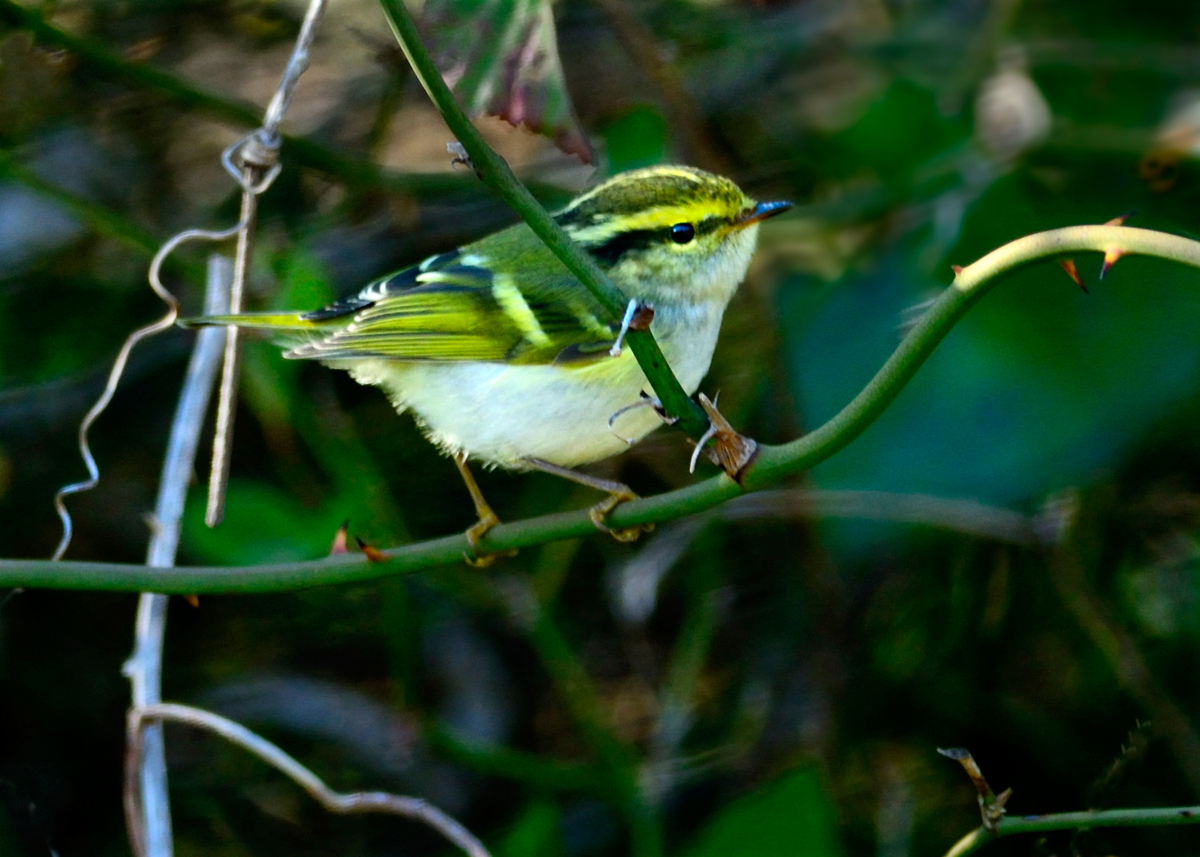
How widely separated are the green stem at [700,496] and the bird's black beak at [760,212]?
45 cm

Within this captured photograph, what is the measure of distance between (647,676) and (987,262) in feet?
5.85

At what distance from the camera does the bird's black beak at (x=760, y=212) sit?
1.62 meters

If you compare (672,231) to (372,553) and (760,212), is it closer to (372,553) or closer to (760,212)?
(760,212)

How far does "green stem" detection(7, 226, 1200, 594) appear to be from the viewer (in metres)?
0.97

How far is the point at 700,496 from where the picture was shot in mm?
1170

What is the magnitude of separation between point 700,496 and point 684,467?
1.55 m

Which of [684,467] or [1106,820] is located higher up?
[684,467]

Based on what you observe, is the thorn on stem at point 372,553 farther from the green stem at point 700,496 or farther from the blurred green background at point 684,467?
the blurred green background at point 684,467

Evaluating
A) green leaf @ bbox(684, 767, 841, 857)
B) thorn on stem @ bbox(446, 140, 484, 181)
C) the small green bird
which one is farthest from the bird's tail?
green leaf @ bbox(684, 767, 841, 857)

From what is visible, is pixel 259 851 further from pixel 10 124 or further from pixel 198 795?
pixel 10 124

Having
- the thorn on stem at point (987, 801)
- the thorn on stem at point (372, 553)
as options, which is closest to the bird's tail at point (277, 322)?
the thorn on stem at point (372, 553)

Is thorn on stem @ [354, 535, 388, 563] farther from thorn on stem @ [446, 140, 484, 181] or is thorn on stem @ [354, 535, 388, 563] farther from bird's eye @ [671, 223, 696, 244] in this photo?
bird's eye @ [671, 223, 696, 244]

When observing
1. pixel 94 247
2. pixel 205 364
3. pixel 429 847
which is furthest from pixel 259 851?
pixel 94 247

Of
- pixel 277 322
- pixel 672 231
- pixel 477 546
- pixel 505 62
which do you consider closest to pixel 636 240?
pixel 672 231
